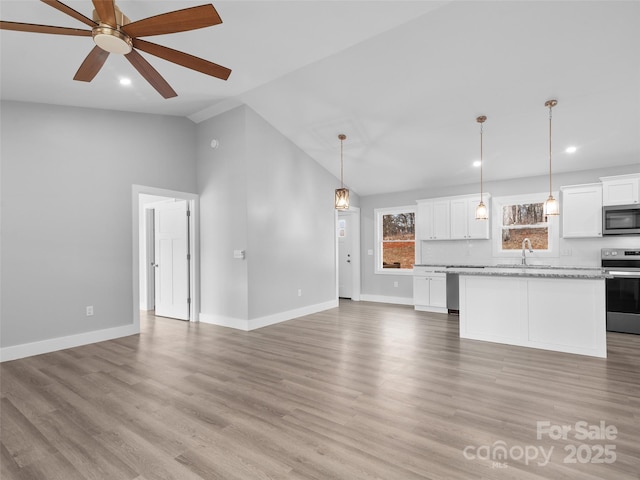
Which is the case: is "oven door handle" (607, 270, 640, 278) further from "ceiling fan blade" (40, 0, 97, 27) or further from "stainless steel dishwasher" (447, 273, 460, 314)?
"ceiling fan blade" (40, 0, 97, 27)

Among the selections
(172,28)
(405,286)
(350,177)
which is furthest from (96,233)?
(405,286)

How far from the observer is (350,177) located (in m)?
6.91

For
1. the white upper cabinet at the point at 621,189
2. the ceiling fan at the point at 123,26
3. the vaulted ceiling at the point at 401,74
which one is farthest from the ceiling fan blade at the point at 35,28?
the white upper cabinet at the point at 621,189

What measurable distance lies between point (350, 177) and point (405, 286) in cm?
257

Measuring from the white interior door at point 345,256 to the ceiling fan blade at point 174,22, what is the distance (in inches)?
240

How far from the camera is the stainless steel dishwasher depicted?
6.07m

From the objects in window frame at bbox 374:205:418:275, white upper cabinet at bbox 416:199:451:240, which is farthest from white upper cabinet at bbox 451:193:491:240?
window frame at bbox 374:205:418:275

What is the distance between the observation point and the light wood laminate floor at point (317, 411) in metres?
1.87

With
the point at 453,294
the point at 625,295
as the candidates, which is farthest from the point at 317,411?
the point at 625,295

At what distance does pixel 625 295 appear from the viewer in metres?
4.69

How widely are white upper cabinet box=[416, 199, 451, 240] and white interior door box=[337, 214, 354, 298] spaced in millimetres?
1698

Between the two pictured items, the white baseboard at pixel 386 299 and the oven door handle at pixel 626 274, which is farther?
the white baseboard at pixel 386 299

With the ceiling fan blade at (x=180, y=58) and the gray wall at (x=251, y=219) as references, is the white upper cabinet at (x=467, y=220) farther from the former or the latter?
the ceiling fan blade at (x=180, y=58)

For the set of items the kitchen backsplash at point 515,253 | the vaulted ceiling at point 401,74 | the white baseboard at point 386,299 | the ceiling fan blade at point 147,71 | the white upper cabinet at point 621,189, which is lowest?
the white baseboard at point 386,299
